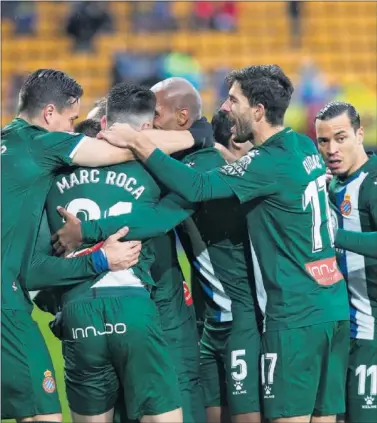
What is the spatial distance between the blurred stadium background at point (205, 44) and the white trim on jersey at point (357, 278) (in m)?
14.0

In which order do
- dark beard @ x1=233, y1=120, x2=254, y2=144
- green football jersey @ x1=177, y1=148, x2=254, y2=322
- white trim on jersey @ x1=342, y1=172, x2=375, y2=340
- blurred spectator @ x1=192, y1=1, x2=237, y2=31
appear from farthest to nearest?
blurred spectator @ x1=192, y1=1, x2=237, y2=31, white trim on jersey @ x1=342, y1=172, x2=375, y2=340, green football jersey @ x1=177, y1=148, x2=254, y2=322, dark beard @ x1=233, y1=120, x2=254, y2=144

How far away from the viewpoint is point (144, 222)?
522 cm

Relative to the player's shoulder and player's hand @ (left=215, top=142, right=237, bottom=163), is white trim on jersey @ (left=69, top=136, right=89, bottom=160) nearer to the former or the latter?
the player's shoulder

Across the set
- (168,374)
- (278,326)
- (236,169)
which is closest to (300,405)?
(278,326)

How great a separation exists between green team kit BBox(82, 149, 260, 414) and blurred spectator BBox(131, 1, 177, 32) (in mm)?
15898

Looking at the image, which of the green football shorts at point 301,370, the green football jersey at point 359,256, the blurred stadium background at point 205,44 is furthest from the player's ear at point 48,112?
the blurred stadium background at point 205,44

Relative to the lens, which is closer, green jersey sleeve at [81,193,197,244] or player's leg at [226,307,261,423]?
green jersey sleeve at [81,193,197,244]

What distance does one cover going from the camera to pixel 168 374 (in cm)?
511

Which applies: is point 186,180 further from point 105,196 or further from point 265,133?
point 265,133

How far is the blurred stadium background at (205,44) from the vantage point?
2053 cm

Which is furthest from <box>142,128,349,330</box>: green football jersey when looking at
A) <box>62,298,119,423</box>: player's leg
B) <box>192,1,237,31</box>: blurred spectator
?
<box>192,1,237,31</box>: blurred spectator

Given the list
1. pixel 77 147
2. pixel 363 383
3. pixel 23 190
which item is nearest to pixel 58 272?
pixel 23 190

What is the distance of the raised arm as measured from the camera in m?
5.61

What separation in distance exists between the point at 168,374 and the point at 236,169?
1.25m
